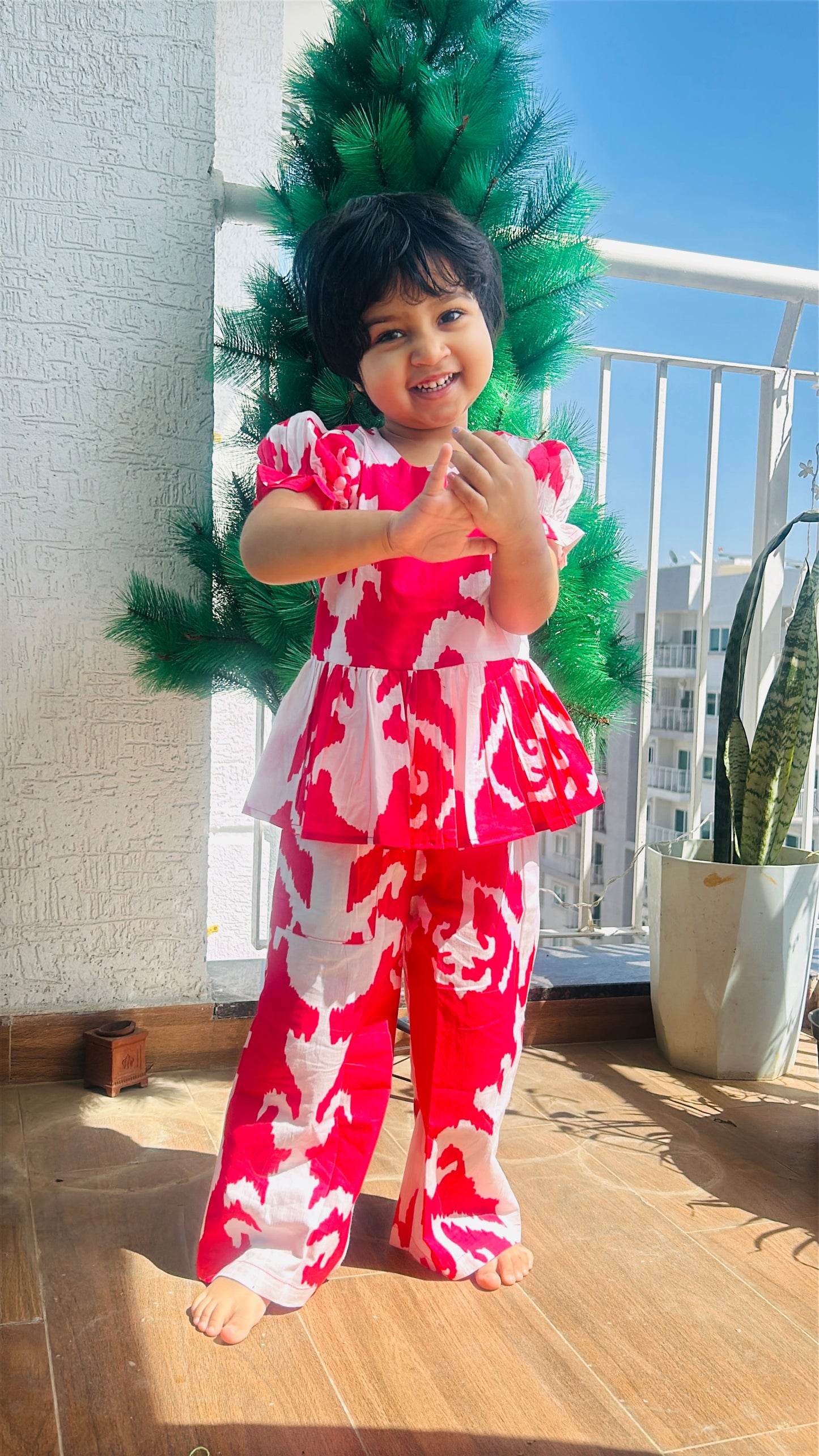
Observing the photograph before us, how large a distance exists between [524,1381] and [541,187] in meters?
1.38

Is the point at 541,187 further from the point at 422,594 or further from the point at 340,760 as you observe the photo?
the point at 340,760

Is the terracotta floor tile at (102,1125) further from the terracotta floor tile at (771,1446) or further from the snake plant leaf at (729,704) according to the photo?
the snake plant leaf at (729,704)

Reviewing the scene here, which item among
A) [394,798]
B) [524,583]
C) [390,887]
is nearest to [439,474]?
[524,583]

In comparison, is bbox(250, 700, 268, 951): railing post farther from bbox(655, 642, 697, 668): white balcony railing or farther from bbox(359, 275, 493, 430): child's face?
bbox(359, 275, 493, 430): child's face

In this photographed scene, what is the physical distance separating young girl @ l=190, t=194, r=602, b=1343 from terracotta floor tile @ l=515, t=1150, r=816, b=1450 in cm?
8

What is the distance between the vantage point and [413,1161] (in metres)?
1.19

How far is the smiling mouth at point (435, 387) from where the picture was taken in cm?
105

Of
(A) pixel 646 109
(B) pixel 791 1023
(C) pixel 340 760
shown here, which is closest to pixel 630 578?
(C) pixel 340 760

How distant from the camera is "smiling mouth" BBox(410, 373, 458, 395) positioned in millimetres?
1050

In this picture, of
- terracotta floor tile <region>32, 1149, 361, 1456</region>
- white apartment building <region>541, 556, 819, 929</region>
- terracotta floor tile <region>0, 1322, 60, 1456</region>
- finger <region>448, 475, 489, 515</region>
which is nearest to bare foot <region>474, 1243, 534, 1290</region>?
terracotta floor tile <region>32, 1149, 361, 1456</region>

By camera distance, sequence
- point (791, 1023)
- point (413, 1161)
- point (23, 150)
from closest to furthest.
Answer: point (413, 1161) < point (23, 150) < point (791, 1023)

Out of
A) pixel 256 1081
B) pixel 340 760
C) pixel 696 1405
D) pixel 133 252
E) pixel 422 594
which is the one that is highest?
pixel 133 252

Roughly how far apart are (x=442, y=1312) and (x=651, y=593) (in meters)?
1.36

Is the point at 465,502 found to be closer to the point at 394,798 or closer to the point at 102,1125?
the point at 394,798
